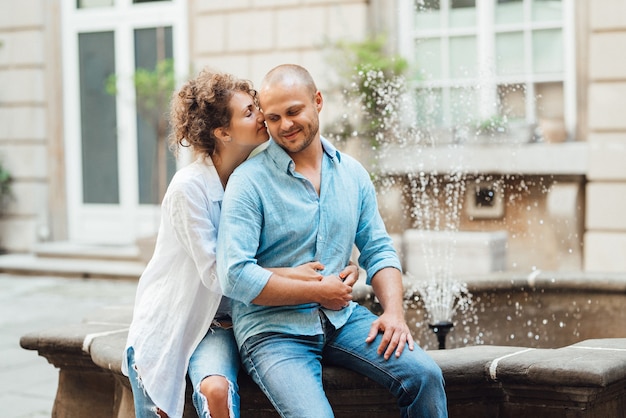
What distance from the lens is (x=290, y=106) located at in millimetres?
2895

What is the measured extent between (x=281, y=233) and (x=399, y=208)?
6516 mm

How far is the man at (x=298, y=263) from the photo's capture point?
2.77m

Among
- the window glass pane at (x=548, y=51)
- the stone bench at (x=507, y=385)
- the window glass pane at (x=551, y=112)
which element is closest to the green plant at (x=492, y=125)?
the window glass pane at (x=551, y=112)

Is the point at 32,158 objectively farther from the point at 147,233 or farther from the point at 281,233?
the point at 281,233

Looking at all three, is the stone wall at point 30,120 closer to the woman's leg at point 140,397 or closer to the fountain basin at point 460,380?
the fountain basin at point 460,380

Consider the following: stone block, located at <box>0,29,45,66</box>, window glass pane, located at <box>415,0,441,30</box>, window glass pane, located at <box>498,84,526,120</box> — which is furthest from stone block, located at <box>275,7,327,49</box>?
stone block, located at <box>0,29,45,66</box>

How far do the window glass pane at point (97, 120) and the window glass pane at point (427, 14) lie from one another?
378 cm

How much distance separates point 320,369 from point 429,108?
6.88 m

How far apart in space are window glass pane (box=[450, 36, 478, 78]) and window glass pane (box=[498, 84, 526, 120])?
40 cm

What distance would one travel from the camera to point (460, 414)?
304 centimetres

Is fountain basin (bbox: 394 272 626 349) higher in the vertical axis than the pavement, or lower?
higher

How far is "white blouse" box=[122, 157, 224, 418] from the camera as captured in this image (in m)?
2.88

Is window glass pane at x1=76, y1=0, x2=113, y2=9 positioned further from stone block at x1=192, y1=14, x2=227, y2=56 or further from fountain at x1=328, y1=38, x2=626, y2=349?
fountain at x1=328, y1=38, x2=626, y2=349

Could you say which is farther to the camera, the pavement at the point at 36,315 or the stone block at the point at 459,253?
the stone block at the point at 459,253
